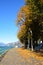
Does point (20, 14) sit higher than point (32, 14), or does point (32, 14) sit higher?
point (20, 14)

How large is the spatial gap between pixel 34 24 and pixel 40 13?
41.6 feet

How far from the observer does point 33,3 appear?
31.9 meters

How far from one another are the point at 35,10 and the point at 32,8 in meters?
0.94

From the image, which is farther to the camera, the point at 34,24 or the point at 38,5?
the point at 34,24

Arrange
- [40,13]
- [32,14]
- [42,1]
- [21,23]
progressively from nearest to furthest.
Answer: [42,1]
[40,13]
[32,14]
[21,23]

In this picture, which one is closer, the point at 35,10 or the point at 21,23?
the point at 35,10

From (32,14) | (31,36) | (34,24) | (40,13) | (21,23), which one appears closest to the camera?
(40,13)

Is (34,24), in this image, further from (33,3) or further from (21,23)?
(33,3)

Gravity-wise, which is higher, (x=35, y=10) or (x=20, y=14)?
(x=20, y=14)

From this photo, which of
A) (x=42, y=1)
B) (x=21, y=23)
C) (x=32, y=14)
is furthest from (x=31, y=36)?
(x=42, y=1)

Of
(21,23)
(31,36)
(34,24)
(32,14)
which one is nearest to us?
(32,14)

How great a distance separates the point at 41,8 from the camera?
30.8m

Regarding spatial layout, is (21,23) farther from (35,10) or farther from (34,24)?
(35,10)

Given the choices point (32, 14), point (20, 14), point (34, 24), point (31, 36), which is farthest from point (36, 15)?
point (31, 36)
